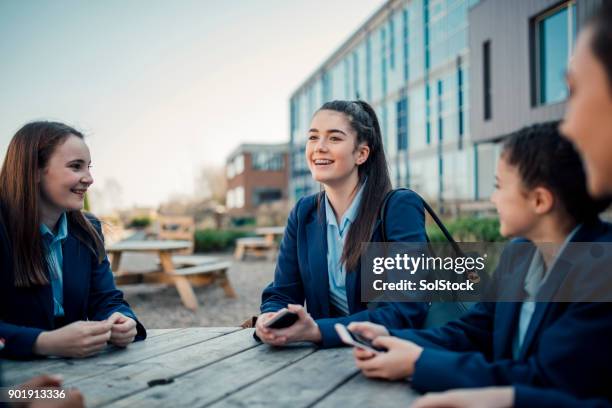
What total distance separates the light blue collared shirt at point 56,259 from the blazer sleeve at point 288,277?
92 cm

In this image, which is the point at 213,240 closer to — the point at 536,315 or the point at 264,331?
the point at 264,331

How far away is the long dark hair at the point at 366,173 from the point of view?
7.20 ft

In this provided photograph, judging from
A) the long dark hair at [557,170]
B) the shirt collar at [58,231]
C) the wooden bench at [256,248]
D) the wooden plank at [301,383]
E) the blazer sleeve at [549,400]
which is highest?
the long dark hair at [557,170]

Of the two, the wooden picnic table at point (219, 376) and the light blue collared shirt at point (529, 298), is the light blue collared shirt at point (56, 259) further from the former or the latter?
the light blue collared shirt at point (529, 298)

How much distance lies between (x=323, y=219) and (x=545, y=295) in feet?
3.99

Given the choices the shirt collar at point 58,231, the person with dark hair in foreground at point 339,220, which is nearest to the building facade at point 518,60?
the person with dark hair in foreground at point 339,220

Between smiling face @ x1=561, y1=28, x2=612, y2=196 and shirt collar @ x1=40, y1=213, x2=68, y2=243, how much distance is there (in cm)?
202

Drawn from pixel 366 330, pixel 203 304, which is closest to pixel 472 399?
pixel 366 330

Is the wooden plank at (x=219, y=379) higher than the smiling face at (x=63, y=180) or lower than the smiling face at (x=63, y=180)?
lower

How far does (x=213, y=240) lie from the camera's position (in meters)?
15.7

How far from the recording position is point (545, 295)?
4.15 ft

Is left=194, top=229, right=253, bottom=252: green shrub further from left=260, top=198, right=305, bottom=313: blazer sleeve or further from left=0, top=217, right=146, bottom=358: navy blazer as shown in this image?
left=260, top=198, right=305, bottom=313: blazer sleeve

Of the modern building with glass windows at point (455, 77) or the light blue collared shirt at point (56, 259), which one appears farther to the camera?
the modern building with glass windows at point (455, 77)

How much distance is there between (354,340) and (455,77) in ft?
64.0
